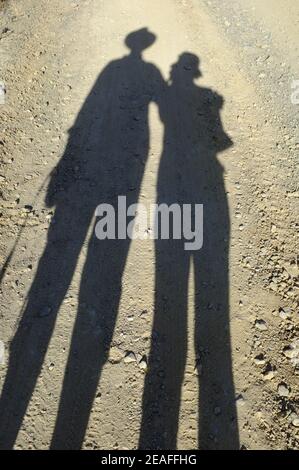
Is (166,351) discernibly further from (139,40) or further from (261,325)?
(139,40)

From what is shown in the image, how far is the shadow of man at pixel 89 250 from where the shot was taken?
160 inches

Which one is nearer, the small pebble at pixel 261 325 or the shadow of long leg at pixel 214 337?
the shadow of long leg at pixel 214 337

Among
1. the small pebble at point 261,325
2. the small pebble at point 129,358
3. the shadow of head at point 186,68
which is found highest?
the shadow of head at point 186,68

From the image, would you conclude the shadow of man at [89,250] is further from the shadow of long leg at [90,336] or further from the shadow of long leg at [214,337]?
the shadow of long leg at [214,337]

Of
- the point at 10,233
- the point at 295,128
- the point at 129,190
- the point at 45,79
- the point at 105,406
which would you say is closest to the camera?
the point at 105,406

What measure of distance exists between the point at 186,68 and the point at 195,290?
4790 millimetres

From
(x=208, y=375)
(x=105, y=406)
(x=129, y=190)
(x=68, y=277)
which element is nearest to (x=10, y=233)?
(x=68, y=277)

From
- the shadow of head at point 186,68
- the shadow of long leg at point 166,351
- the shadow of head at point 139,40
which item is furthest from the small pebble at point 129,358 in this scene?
the shadow of head at point 139,40

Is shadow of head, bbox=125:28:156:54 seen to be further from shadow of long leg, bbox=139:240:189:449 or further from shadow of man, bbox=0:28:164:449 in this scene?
shadow of long leg, bbox=139:240:189:449

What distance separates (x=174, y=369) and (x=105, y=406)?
2.56ft

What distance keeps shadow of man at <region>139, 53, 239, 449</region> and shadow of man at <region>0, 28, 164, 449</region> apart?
50cm

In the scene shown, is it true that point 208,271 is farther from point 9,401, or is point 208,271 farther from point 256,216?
point 9,401

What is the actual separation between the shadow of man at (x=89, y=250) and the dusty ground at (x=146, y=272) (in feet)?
0.06

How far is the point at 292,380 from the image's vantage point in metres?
4.20
